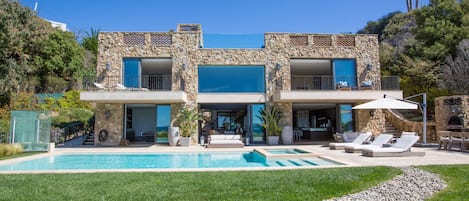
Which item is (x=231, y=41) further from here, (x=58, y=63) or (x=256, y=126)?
(x=58, y=63)

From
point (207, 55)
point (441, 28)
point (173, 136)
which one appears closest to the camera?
point (173, 136)

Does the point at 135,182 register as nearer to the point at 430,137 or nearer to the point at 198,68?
the point at 198,68

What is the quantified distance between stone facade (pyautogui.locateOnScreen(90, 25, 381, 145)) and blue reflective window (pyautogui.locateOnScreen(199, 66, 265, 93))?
34 cm

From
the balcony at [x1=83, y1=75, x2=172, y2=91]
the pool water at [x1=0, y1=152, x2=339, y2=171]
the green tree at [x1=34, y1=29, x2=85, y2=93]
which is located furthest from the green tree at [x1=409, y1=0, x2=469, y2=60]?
the green tree at [x1=34, y1=29, x2=85, y2=93]

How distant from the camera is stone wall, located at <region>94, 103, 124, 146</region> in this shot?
18703mm

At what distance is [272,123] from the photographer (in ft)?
61.6

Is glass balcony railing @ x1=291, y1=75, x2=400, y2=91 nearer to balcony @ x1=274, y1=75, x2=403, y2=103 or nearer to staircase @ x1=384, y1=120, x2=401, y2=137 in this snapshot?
balcony @ x1=274, y1=75, x2=403, y2=103

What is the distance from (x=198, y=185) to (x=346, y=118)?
1580 centimetres

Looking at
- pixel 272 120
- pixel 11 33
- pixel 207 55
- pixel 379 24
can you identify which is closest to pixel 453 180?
pixel 272 120

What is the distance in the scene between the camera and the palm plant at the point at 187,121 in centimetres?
1823

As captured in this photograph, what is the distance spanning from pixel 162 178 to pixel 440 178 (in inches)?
246

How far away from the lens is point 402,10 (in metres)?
44.9

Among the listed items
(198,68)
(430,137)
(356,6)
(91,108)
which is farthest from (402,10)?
(91,108)

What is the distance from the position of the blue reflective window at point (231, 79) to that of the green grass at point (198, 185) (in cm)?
1162
